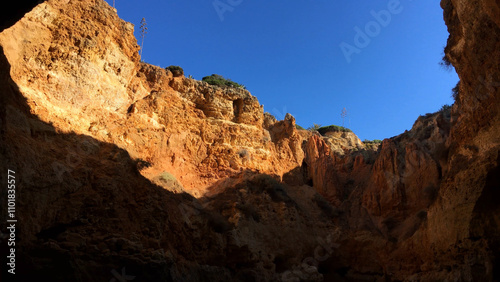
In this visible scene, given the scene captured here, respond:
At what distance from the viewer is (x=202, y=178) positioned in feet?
67.2

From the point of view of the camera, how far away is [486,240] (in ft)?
35.9

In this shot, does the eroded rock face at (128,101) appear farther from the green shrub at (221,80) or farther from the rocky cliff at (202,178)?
the green shrub at (221,80)

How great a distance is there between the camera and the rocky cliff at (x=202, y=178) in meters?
9.22

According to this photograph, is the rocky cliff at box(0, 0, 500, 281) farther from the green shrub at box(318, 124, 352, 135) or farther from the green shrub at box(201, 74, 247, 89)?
the green shrub at box(318, 124, 352, 135)

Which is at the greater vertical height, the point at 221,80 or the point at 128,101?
the point at 221,80

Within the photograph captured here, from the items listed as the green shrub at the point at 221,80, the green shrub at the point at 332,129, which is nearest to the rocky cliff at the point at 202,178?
the green shrub at the point at 221,80

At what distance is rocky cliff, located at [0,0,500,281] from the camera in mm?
9219

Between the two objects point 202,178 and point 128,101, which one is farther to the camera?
point 202,178

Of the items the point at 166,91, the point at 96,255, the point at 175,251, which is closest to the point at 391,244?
the point at 175,251

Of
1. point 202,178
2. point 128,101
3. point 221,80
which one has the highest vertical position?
point 221,80

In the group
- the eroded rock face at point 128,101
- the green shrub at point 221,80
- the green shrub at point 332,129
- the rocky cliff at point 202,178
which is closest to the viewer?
the rocky cliff at point 202,178

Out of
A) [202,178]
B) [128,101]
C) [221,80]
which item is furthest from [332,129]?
[128,101]

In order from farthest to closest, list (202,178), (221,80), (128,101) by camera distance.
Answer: (221,80) → (202,178) → (128,101)

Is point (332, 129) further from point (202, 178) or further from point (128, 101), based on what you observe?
point (128, 101)
